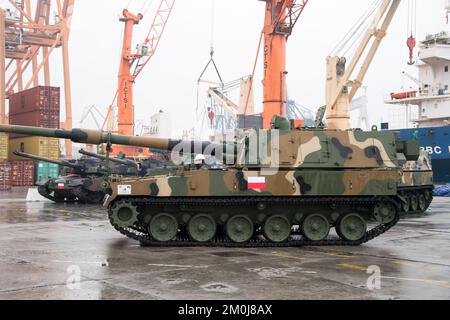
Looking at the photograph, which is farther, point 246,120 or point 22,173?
point 246,120

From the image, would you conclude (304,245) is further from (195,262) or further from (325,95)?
(325,95)

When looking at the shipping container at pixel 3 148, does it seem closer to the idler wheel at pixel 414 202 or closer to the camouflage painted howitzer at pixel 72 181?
the camouflage painted howitzer at pixel 72 181

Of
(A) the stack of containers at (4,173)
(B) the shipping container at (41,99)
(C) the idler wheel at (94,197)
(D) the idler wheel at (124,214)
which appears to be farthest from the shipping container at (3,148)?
(D) the idler wheel at (124,214)

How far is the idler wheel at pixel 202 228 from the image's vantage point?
12188mm

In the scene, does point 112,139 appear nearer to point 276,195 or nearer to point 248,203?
point 248,203

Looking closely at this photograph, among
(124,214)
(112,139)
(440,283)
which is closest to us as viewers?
(440,283)

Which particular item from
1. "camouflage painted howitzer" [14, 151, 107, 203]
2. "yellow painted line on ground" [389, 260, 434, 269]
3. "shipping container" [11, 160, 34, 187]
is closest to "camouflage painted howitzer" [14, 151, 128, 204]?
"camouflage painted howitzer" [14, 151, 107, 203]

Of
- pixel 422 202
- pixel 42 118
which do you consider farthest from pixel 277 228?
pixel 42 118

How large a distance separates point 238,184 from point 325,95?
2596 centimetres

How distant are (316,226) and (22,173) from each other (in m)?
37.6

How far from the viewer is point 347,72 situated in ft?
118

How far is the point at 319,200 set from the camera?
40.3 feet

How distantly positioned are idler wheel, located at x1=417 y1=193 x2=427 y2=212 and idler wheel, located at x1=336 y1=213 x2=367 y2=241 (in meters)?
10.4
